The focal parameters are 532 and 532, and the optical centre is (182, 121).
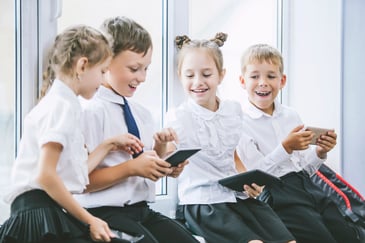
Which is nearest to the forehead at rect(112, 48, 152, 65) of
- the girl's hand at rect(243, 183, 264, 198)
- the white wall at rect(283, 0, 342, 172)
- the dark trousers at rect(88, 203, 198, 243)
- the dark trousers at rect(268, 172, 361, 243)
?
the dark trousers at rect(88, 203, 198, 243)

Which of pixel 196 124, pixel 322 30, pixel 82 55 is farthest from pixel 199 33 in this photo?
pixel 82 55

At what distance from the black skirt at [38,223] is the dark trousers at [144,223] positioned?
175mm

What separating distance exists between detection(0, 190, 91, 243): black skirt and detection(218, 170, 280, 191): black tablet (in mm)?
614

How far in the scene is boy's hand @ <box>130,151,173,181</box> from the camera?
1.55 meters

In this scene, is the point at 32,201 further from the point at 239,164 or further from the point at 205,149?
the point at 239,164

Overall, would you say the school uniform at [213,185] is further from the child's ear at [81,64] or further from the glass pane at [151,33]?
the child's ear at [81,64]

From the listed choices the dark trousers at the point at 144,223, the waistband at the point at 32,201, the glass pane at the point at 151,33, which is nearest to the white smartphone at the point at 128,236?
the dark trousers at the point at 144,223

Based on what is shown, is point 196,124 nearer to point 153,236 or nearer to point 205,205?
point 205,205

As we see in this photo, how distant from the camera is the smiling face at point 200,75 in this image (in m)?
1.92

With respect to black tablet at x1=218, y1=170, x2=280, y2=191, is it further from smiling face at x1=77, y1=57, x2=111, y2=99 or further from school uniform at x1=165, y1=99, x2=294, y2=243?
smiling face at x1=77, y1=57, x2=111, y2=99

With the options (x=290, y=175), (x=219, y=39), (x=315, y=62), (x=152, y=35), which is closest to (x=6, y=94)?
(x=152, y=35)

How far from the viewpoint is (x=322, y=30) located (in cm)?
268

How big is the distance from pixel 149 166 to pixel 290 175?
32.0 inches

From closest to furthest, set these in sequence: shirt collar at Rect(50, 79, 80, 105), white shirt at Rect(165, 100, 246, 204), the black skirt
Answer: the black skirt → shirt collar at Rect(50, 79, 80, 105) → white shirt at Rect(165, 100, 246, 204)
